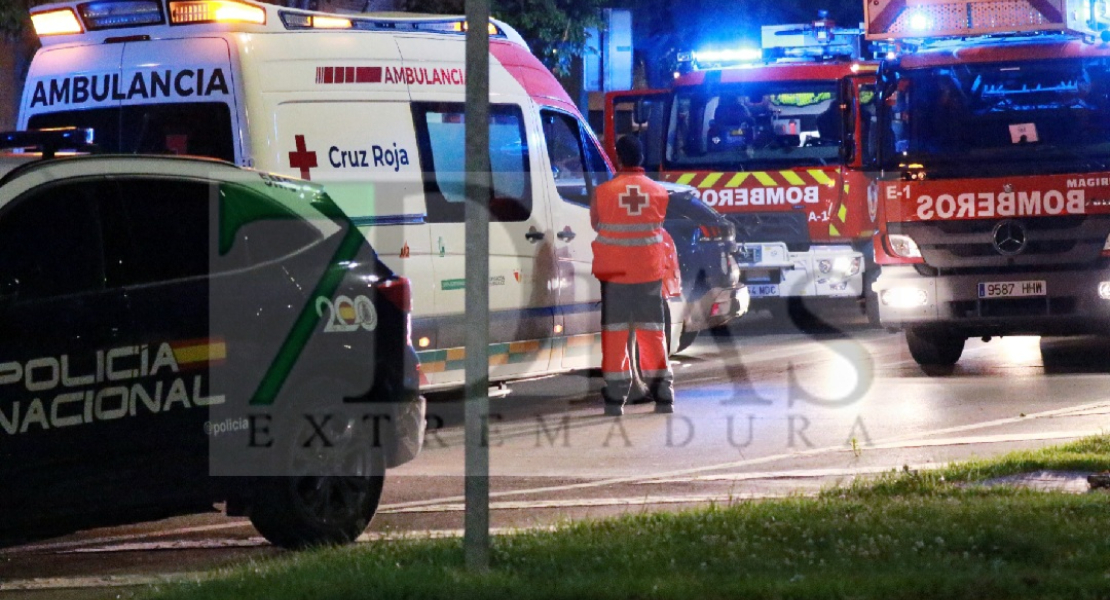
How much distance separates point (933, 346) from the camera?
15.4 metres

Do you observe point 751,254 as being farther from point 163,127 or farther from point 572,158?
point 163,127

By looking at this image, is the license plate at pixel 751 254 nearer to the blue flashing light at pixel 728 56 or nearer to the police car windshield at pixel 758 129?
the police car windshield at pixel 758 129

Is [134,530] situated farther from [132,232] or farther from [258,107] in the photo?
[258,107]

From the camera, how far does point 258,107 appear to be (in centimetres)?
1027

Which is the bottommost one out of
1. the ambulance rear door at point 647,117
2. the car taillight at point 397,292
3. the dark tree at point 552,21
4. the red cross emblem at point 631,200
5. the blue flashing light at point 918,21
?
the car taillight at point 397,292

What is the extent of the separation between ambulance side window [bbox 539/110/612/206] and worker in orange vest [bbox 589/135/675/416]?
32cm

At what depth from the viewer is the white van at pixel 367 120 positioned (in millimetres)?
10367

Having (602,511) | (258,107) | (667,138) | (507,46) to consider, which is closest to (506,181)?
(507,46)

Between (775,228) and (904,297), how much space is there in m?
4.59

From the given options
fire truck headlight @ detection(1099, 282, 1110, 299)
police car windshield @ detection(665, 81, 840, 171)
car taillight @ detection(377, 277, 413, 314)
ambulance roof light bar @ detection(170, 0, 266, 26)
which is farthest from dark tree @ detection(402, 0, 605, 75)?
car taillight @ detection(377, 277, 413, 314)

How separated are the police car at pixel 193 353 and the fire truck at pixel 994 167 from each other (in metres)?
7.08

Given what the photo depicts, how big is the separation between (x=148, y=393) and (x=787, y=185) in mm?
12414

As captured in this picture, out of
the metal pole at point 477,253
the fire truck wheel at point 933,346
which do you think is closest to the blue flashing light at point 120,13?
the metal pole at point 477,253

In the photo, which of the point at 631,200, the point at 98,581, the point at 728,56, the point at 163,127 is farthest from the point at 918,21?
the point at 98,581
